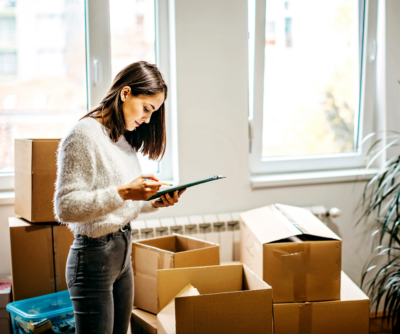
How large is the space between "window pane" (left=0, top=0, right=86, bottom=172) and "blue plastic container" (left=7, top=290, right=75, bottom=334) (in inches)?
32.7

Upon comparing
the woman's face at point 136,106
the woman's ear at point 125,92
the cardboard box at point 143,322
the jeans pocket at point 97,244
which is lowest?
the cardboard box at point 143,322

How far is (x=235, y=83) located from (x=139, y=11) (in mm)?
683

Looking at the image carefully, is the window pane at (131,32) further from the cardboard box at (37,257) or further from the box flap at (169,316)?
the box flap at (169,316)

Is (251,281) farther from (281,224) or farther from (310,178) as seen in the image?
(310,178)

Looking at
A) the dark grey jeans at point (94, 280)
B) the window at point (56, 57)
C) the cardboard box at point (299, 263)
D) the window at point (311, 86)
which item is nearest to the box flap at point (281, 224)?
the cardboard box at point (299, 263)

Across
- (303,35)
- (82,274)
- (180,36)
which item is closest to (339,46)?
(303,35)

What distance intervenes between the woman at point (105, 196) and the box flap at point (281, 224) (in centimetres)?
59

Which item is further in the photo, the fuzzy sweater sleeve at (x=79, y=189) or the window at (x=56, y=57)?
the window at (x=56, y=57)

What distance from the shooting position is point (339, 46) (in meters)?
2.49

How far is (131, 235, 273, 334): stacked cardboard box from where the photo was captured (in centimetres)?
121

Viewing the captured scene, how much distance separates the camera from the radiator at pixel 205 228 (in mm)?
2070

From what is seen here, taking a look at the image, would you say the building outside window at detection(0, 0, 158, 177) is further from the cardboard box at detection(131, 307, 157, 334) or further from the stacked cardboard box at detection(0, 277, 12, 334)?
the cardboard box at detection(131, 307, 157, 334)

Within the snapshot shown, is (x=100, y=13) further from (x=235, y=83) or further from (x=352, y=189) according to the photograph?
(x=352, y=189)

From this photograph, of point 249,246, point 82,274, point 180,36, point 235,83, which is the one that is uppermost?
point 180,36
